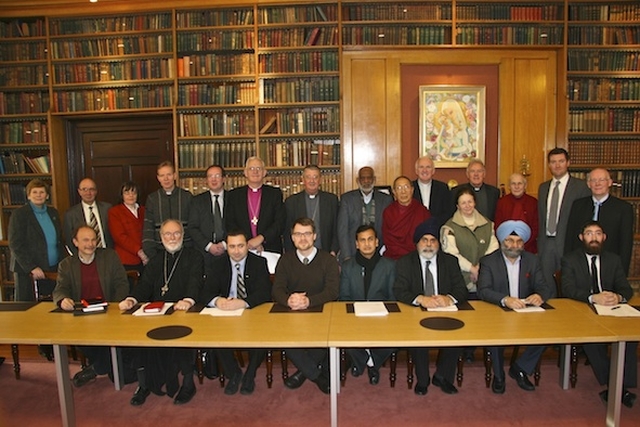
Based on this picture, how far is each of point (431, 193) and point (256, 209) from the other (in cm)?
159

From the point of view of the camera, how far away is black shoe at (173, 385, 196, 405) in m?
3.16

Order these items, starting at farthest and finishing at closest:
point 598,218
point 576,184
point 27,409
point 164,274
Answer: point 576,184, point 598,218, point 164,274, point 27,409

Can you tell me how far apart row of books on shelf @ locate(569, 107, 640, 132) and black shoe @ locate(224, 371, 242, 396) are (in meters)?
4.67

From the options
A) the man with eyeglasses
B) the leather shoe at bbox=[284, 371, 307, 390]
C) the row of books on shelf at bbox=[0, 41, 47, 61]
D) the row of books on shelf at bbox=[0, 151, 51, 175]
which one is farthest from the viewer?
the row of books on shelf at bbox=[0, 151, 51, 175]

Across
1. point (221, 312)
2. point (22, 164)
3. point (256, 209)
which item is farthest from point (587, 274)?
point (22, 164)

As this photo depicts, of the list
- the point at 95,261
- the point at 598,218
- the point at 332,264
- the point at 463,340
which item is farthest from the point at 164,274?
the point at 598,218

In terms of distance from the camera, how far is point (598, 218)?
148 inches

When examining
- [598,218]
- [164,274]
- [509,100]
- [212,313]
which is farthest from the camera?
[509,100]

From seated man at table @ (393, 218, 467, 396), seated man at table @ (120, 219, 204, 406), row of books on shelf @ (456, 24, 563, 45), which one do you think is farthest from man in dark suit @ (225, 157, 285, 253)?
row of books on shelf @ (456, 24, 563, 45)

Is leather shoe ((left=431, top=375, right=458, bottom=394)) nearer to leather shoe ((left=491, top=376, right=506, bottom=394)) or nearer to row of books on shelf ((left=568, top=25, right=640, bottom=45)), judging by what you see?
leather shoe ((left=491, top=376, right=506, bottom=394))

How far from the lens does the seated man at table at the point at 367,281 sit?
333 cm

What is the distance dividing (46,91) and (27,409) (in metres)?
4.16

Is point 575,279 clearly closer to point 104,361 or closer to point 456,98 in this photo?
point 456,98

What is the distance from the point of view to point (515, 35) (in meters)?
5.46
